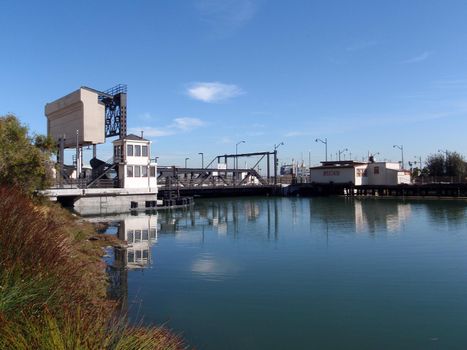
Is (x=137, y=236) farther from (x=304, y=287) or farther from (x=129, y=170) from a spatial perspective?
(x=129, y=170)

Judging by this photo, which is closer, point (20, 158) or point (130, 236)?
point (20, 158)

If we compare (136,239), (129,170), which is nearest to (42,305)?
(136,239)

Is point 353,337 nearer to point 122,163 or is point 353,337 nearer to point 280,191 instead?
point 122,163

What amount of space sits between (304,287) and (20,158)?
48.4 feet

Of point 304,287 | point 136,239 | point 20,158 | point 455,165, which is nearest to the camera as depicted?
point 304,287

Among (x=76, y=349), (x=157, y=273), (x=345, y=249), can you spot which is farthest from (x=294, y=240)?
(x=76, y=349)

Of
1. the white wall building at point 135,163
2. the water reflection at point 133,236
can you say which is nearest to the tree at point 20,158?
the water reflection at point 133,236

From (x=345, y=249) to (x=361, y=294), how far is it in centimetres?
Answer: 972

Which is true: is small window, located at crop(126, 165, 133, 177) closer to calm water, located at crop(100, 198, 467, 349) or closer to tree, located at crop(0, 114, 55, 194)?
calm water, located at crop(100, 198, 467, 349)

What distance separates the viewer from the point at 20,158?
20.9 m

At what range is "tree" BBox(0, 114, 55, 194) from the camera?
20.6 m

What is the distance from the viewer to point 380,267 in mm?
19156

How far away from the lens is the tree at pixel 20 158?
67.6 ft

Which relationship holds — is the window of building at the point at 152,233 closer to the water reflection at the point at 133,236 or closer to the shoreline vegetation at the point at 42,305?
the water reflection at the point at 133,236
